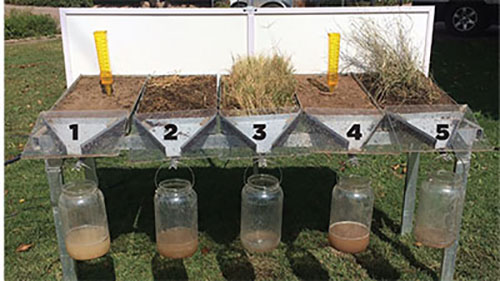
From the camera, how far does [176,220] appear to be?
8.87ft

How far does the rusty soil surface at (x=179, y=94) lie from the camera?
2580mm

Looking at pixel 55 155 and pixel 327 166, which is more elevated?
pixel 55 155

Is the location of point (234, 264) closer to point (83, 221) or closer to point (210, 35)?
point (83, 221)

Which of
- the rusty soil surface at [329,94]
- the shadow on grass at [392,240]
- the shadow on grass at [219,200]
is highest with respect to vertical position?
the rusty soil surface at [329,94]

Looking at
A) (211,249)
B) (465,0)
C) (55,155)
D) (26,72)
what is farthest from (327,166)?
(465,0)

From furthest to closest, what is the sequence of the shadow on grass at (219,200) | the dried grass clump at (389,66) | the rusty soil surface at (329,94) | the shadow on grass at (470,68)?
the shadow on grass at (470,68) < the shadow on grass at (219,200) < the dried grass clump at (389,66) < the rusty soil surface at (329,94)

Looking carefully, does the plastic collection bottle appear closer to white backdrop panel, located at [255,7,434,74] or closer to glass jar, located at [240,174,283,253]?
glass jar, located at [240,174,283,253]

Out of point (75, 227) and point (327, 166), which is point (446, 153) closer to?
point (75, 227)

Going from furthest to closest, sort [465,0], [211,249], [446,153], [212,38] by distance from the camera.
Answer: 1. [465,0]
2. [211,249]
3. [212,38]
4. [446,153]

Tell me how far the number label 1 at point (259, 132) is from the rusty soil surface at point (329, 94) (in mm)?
318

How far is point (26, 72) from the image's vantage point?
8.27 meters

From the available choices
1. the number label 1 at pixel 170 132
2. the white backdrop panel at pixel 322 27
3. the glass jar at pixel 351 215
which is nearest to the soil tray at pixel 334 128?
the glass jar at pixel 351 215

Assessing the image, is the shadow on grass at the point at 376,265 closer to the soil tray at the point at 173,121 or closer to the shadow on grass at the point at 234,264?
the shadow on grass at the point at 234,264

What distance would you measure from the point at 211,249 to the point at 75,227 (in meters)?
1.13
